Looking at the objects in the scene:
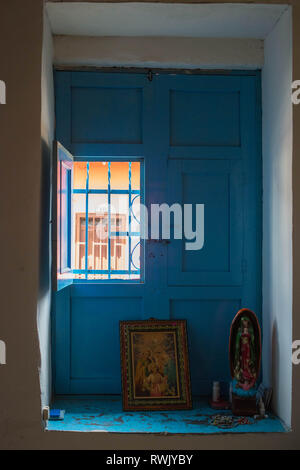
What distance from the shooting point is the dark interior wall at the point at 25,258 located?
139 inches

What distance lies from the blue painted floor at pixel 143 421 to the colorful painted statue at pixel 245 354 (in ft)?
0.77

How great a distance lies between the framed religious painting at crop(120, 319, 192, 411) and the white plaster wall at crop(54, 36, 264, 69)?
213 centimetres

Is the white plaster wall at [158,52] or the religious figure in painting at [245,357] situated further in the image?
the white plaster wall at [158,52]

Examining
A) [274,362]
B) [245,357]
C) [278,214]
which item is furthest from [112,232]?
[274,362]

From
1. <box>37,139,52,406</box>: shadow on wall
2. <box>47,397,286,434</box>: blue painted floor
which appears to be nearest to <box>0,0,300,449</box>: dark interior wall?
<box>47,397,286,434</box>: blue painted floor

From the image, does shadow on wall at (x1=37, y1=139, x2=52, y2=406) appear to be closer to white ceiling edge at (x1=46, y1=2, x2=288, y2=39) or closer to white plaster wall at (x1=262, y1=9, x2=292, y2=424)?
white ceiling edge at (x1=46, y1=2, x2=288, y2=39)

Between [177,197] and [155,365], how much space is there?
1374 millimetres

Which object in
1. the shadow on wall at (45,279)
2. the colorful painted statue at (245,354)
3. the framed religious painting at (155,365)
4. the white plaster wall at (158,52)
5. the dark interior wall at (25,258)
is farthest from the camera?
the white plaster wall at (158,52)

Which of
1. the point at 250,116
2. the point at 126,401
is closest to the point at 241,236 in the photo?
the point at 250,116

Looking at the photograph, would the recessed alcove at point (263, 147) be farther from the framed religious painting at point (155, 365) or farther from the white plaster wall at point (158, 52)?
the framed religious painting at point (155, 365)

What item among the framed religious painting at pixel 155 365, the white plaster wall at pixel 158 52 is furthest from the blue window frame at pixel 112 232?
the white plaster wall at pixel 158 52

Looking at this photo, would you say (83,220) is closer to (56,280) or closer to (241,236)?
Answer: (56,280)

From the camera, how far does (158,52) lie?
14.2 ft

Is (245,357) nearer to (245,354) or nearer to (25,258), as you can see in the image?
(245,354)
